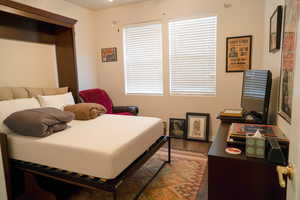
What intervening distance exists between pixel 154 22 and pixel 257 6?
1.77 meters

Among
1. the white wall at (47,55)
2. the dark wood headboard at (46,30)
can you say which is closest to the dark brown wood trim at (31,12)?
the dark wood headboard at (46,30)

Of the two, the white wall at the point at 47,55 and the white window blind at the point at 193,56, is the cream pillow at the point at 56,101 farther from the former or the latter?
the white window blind at the point at 193,56

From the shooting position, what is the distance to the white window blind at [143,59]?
3887 mm

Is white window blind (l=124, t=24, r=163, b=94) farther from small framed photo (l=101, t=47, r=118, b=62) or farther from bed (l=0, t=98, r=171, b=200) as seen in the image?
bed (l=0, t=98, r=171, b=200)

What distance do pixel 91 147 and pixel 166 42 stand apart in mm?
2679

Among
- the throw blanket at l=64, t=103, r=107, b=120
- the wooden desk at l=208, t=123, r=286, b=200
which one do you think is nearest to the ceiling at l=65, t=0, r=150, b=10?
the throw blanket at l=64, t=103, r=107, b=120

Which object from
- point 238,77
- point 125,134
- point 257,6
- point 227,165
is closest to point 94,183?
point 125,134

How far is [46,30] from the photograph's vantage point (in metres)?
3.45

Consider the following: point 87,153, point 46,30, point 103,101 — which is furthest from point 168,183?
point 46,30

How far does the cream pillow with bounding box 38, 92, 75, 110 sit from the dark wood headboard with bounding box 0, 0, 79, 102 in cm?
44

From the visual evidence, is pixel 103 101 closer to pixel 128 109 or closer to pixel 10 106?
pixel 128 109

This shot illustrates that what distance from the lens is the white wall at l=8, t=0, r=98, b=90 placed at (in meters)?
3.71

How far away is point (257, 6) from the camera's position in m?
3.02

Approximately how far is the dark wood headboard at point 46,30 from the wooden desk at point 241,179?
2994 millimetres
